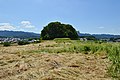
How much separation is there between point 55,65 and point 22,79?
168 centimetres

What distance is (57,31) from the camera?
36250mm

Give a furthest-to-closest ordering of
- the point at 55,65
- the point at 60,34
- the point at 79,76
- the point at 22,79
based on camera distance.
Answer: the point at 60,34, the point at 55,65, the point at 79,76, the point at 22,79

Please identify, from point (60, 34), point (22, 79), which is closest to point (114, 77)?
point (22, 79)

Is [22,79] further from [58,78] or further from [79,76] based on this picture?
[79,76]

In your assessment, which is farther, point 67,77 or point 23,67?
point 23,67

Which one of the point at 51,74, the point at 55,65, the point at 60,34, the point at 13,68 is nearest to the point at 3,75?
the point at 13,68

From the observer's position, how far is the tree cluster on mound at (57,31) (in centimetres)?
3567

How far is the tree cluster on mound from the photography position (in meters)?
35.7

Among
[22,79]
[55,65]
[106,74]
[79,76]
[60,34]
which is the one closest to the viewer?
[22,79]

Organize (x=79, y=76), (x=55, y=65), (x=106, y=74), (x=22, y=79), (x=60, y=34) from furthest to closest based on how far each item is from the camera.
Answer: (x=60, y=34), (x=55, y=65), (x=106, y=74), (x=79, y=76), (x=22, y=79)

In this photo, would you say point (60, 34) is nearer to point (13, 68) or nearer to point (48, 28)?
point (48, 28)

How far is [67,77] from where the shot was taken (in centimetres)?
521

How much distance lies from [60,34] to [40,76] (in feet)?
102

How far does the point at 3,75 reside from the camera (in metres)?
5.47
